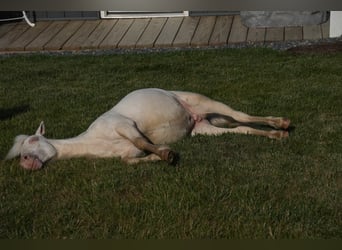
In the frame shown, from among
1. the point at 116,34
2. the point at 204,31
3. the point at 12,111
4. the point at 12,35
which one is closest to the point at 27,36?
the point at 12,35

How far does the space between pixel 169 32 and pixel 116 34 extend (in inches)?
40.5

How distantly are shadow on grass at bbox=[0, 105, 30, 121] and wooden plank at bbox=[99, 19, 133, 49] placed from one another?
13.6 ft

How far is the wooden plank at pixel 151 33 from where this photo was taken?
414 inches

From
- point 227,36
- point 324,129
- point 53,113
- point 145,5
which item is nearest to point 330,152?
point 324,129

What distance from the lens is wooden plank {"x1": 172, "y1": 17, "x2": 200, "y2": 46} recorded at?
1042 cm

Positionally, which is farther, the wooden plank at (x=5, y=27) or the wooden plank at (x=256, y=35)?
the wooden plank at (x=5, y=27)

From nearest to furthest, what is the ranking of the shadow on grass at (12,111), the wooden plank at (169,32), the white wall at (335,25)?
1. the shadow on grass at (12,111)
2. the white wall at (335,25)
3. the wooden plank at (169,32)

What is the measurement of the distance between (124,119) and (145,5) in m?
3.80

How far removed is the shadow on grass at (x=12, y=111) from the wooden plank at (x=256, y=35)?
4.95 metres

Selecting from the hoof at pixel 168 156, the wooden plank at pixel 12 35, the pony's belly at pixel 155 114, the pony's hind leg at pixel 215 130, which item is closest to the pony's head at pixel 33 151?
the pony's belly at pixel 155 114

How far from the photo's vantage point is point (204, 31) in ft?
36.0

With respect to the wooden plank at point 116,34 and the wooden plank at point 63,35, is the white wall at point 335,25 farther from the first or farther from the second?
the wooden plank at point 63,35

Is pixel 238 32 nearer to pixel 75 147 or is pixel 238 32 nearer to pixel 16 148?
pixel 75 147

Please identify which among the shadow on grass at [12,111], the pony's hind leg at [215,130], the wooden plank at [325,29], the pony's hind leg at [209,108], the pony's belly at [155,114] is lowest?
the wooden plank at [325,29]
